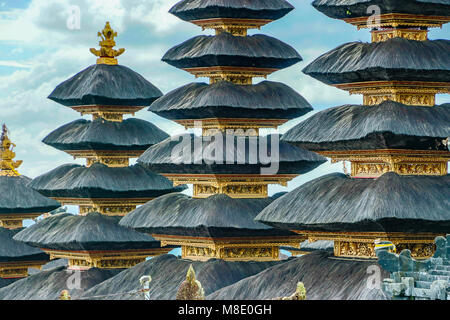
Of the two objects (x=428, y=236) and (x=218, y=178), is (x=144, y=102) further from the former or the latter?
(x=428, y=236)

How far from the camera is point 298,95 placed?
1575 inches

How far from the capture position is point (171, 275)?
38062 mm

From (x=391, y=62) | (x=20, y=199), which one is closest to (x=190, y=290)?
(x=391, y=62)

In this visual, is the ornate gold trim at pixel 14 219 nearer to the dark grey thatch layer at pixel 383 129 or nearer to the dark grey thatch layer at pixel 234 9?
the dark grey thatch layer at pixel 234 9

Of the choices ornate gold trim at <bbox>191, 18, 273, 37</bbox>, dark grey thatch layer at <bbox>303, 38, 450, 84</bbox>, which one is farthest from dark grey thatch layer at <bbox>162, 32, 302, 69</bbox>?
dark grey thatch layer at <bbox>303, 38, 450, 84</bbox>

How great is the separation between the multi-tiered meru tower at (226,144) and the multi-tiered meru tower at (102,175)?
2.71m

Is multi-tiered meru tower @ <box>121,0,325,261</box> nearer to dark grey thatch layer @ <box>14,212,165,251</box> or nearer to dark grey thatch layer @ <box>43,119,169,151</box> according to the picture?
dark grey thatch layer @ <box>14,212,165,251</box>

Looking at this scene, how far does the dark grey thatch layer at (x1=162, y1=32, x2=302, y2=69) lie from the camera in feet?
128

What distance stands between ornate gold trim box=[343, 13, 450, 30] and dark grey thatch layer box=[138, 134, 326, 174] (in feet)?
20.0

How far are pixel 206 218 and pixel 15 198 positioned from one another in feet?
43.9

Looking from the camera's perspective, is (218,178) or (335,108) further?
(218,178)
